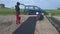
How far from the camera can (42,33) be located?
12688mm

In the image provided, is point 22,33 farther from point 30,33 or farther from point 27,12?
point 27,12

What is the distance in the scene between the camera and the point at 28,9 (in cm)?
4406

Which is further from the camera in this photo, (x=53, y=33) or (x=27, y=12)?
(x=27, y=12)

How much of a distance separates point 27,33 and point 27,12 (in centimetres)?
3132

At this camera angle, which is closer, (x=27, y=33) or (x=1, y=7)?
(x=27, y=33)

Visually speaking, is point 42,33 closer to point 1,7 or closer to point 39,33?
point 39,33

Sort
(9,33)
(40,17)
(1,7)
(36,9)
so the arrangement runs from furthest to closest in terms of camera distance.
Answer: (1,7) < (36,9) < (40,17) < (9,33)

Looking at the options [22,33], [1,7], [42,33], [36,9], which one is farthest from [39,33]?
[1,7]

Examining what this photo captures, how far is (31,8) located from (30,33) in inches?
1242

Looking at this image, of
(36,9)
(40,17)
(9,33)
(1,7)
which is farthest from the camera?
(1,7)

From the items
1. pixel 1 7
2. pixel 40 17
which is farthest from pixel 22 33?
pixel 1 7

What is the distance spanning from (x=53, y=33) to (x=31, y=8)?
31.9m

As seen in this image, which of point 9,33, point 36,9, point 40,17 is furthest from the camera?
point 36,9

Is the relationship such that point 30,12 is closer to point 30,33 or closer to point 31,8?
point 31,8
